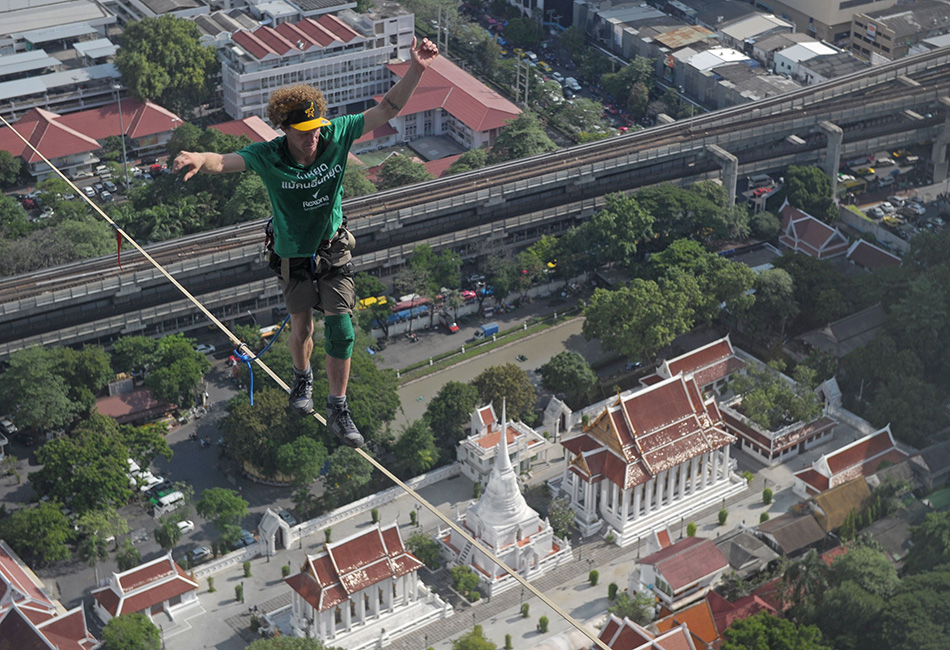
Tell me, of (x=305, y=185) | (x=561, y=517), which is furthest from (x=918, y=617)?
(x=305, y=185)

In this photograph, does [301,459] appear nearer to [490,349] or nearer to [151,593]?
[151,593]

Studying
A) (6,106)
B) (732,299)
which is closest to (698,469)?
(732,299)

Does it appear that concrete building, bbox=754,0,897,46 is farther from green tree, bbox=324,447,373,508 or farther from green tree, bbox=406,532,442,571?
green tree, bbox=406,532,442,571

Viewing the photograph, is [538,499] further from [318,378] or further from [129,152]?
[129,152]

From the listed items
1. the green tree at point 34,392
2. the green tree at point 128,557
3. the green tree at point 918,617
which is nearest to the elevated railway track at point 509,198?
the green tree at point 34,392

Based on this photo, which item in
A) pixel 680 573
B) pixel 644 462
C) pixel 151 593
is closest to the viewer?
pixel 151 593

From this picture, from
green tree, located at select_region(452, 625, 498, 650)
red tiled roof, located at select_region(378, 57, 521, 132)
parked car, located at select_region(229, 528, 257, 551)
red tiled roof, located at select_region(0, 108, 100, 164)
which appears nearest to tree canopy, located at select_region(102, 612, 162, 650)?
parked car, located at select_region(229, 528, 257, 551)
